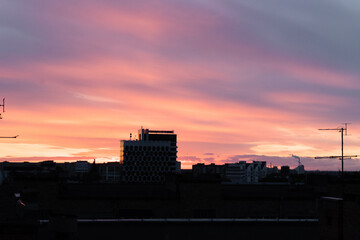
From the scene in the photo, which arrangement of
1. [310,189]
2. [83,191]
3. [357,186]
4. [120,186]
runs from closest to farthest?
[357,186]
[83,191]
[310,189]
[120,186]

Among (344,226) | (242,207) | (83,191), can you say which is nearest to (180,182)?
(242,207)

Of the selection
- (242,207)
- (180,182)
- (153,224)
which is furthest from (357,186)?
(153,224)

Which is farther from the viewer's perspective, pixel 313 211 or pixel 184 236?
pixel 313 211

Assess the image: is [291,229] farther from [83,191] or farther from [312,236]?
[83,191]

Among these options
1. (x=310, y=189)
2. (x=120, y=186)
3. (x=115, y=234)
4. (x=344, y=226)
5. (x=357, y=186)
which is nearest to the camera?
(x=344, y=226)

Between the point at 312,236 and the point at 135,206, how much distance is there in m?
25.2

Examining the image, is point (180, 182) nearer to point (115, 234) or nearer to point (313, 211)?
point (313, 211)

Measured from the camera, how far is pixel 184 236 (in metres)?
38.5

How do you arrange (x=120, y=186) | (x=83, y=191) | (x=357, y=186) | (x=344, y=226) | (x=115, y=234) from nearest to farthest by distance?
(x=344, y=226), (x=115, y=234), (x=357, y=186), (x=83, y=191), (x=120, y=186)

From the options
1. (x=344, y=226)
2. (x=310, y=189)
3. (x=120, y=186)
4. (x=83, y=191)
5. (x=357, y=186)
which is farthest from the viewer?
(x=120, y=186)

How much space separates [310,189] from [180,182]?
2211cm

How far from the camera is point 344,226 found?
94.0 feet

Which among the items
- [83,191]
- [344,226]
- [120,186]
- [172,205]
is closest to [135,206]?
[172,205]

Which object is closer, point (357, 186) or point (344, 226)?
point (344, 226)
